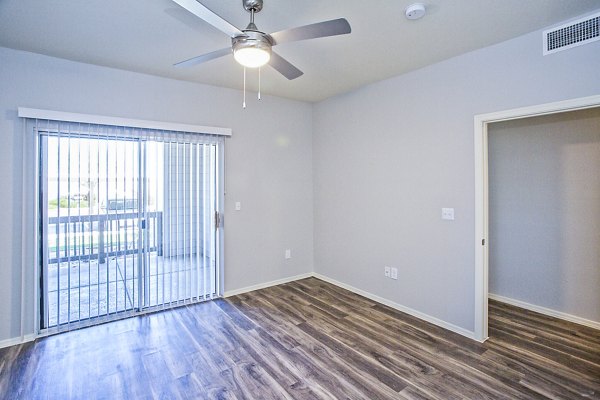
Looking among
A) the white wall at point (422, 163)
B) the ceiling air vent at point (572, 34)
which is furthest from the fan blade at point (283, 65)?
the ceiling air vent at point (572, 34)

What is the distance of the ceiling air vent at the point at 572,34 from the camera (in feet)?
7.14

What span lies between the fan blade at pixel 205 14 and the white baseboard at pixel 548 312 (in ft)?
13.4

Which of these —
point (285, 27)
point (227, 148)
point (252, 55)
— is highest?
point (285, 27)

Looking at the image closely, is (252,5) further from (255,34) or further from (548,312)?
(548,312)

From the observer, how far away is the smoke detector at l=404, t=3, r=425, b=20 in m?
2.07

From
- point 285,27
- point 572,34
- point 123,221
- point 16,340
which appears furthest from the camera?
point 123,221

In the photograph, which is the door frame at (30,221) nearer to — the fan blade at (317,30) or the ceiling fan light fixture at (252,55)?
the ceiling fan light fixture at (252,55)

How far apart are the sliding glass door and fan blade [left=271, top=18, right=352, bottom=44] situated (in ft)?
7.08

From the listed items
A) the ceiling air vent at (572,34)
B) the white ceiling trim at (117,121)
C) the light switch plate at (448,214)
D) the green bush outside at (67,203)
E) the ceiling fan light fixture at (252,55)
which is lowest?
the light switch plate at (448,214)

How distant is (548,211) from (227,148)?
149 inches

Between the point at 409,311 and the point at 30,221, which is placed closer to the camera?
the point at 30,221

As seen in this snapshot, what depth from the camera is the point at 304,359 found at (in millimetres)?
2533

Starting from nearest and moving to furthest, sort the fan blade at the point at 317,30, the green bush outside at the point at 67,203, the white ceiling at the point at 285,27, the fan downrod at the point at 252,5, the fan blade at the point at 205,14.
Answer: the fan blade at the point at 205,14
the fan blade at the point at 317,30
the fan downrod at the point at 252,5
the white ceiling at the point at 285,27
the green bush outside at the point at 67,203

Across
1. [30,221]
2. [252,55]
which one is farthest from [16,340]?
[252,55]
